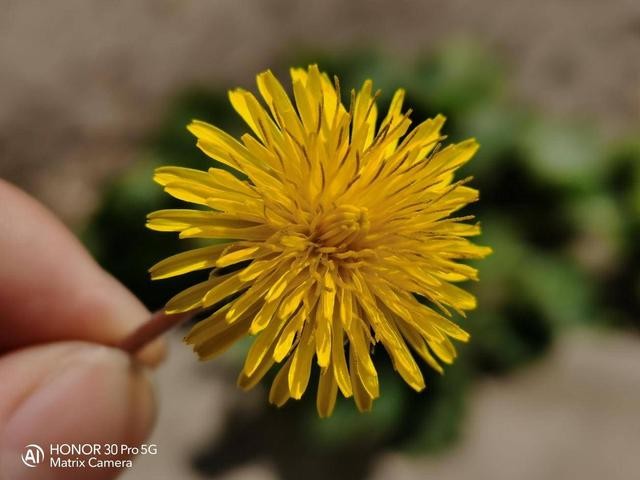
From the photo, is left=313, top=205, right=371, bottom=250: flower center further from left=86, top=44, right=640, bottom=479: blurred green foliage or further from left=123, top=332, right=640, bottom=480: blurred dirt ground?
left=123, top=332, right=640, bottom=480: blurred dirt ground

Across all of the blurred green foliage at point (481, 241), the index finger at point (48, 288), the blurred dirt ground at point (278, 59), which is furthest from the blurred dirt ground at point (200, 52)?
the index finger at point (48, 288)

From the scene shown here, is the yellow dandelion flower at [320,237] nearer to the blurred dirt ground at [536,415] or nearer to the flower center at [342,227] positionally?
the flower center at [342,227]

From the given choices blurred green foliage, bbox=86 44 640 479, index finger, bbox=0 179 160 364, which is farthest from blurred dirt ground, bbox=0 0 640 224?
index finger, bbox=0 179 160 364

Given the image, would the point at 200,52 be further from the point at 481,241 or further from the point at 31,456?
the point at 31,456

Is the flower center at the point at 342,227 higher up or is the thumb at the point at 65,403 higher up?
the flower center at the point at 342,227

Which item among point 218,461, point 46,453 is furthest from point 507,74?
point 46,453

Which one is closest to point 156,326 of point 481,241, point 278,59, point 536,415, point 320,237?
point 320,237
